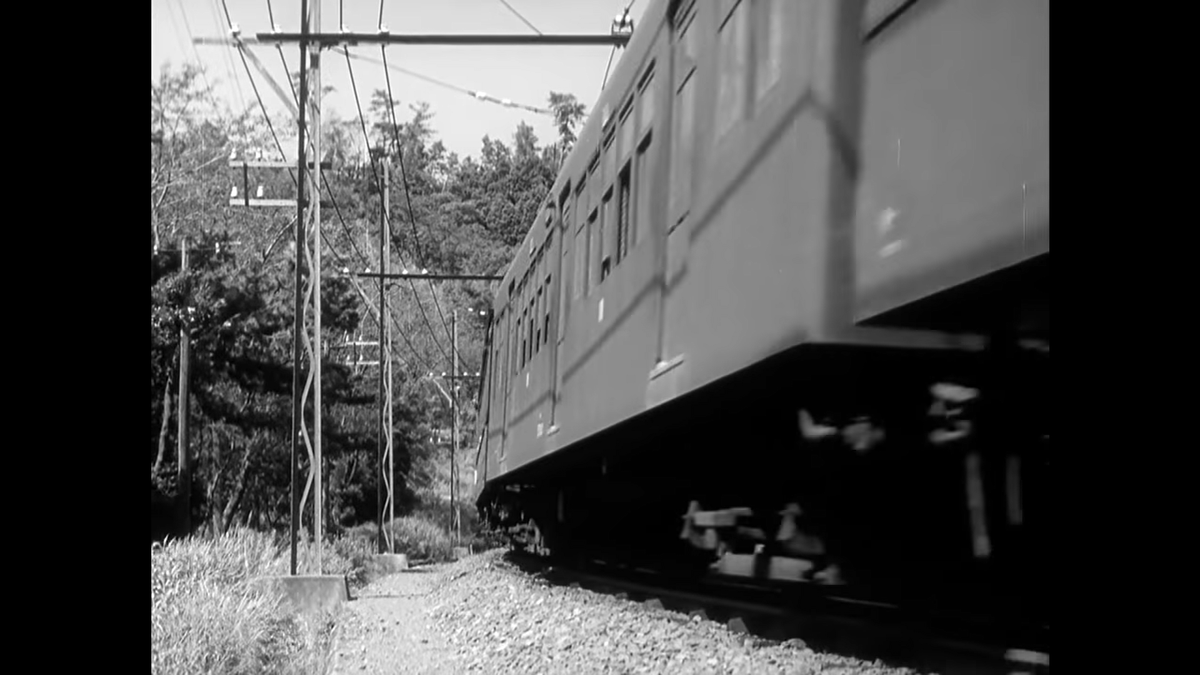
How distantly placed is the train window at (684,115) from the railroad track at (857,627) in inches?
64.6

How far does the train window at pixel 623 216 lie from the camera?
6563 millimetres

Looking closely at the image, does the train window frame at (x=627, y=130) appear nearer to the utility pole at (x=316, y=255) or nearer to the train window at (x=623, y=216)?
the train window at (x=623, y=216)

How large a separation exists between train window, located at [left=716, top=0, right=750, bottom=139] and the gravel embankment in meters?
1.83

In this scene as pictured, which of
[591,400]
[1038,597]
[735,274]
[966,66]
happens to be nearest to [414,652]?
[591,400]

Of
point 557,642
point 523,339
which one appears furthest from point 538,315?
point 557,642

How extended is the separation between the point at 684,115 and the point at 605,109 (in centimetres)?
232

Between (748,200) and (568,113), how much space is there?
430 centimetres

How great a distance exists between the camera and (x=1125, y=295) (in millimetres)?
2182

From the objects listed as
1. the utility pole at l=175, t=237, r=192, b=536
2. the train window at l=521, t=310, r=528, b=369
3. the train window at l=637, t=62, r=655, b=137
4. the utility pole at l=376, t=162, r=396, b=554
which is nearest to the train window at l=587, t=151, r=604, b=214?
the train window at l=637, t=62, r=655, b=137

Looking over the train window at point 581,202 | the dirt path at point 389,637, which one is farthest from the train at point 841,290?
the dirt path at point 389,637

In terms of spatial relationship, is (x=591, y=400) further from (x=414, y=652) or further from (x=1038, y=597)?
(x=1038, y=597)

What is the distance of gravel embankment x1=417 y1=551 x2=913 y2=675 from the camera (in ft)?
14.4

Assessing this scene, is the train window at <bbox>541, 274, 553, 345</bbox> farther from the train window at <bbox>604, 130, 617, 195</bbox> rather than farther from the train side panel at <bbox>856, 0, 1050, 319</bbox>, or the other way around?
the train side panel at <bbox>856, 0, 1050, 319</bbox>
